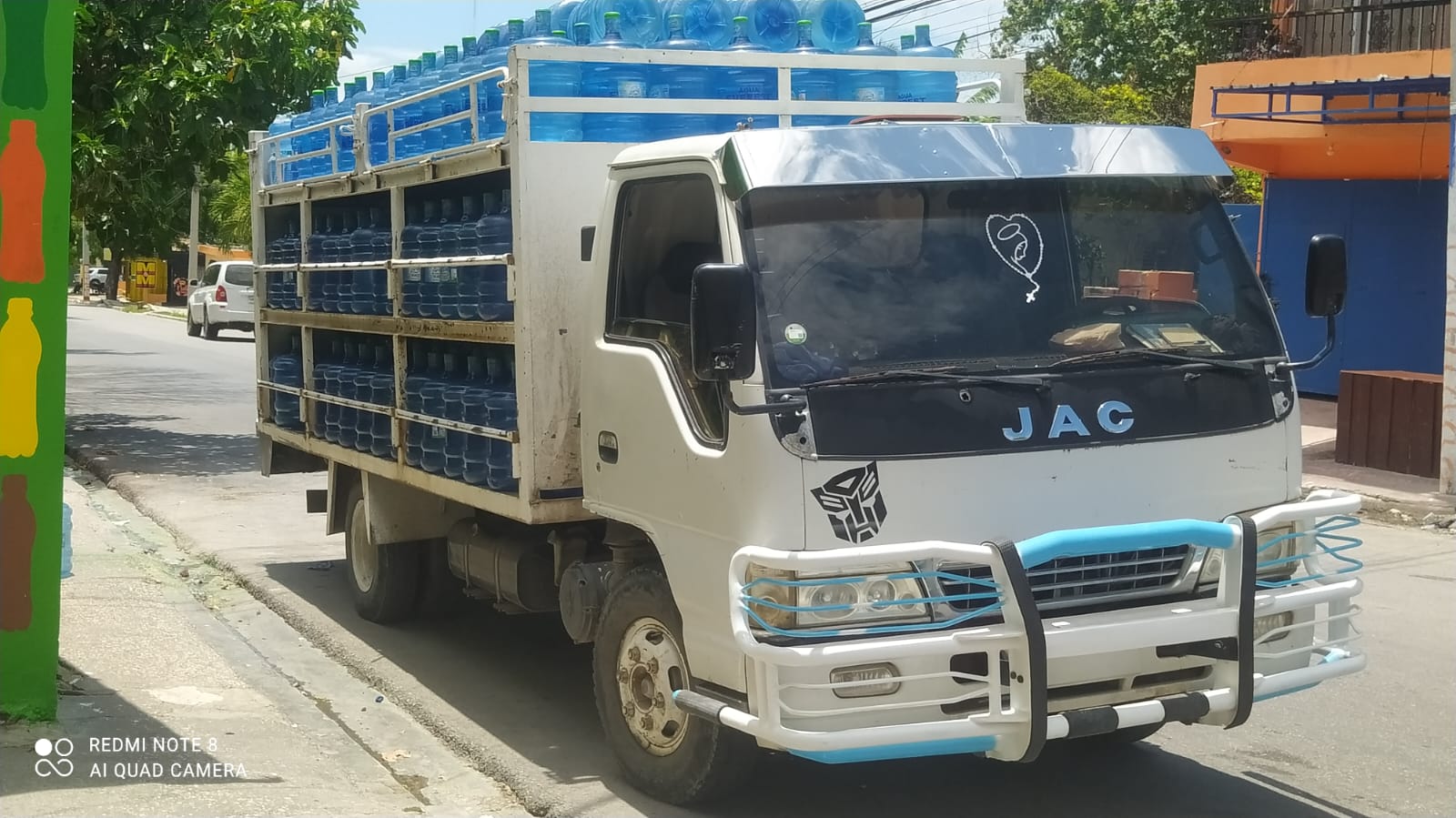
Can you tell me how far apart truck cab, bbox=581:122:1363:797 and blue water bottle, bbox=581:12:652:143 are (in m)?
0.73

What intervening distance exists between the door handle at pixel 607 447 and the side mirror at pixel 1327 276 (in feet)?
7.82

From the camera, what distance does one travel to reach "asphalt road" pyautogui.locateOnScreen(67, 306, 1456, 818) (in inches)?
211

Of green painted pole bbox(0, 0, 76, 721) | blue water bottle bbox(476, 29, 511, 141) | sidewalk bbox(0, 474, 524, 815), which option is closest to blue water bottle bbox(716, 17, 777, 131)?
blue water bottle bbox(476, 29, 511, 141)

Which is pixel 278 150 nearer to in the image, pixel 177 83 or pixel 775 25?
pixel 775 25

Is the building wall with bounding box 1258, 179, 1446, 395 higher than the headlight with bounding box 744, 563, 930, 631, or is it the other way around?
the building wall with bounding box 1258, 179, 1446, 395

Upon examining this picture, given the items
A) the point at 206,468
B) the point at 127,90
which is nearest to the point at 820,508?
the point at 206,468

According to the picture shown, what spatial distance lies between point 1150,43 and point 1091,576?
99.2 feet

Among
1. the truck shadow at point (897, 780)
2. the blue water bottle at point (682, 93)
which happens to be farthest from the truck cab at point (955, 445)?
the blue water bottle at point (682, 93)

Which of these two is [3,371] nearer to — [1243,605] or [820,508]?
[820,508]

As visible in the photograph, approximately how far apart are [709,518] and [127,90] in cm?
1188

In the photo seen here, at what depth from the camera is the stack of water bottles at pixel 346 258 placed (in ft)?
25.2

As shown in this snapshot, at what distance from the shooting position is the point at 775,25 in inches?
270

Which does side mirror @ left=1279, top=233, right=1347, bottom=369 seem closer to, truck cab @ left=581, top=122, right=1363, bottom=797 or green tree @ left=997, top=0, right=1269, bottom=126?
truck cab @ left=581, top=122, right=1363, bottom=797

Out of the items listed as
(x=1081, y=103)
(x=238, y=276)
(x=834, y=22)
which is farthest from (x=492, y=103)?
(x=238, y=276)
